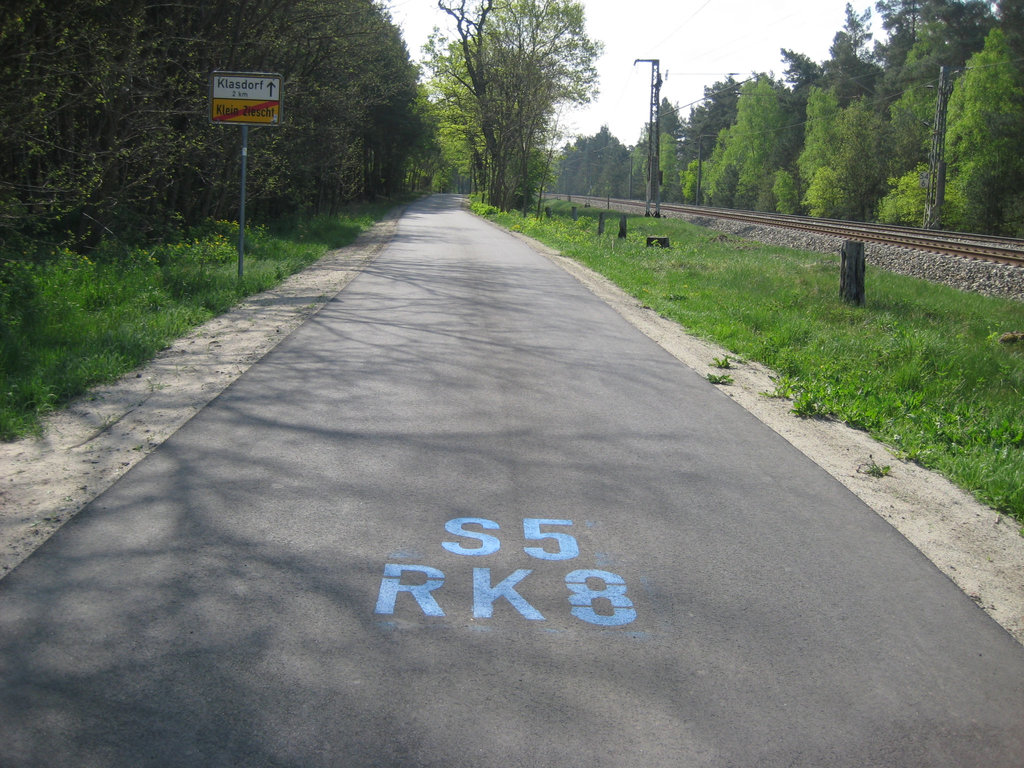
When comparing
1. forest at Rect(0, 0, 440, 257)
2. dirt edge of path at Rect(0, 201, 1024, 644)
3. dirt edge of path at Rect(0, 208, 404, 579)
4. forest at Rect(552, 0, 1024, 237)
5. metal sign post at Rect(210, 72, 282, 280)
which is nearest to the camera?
dirt edge of path at Rect(0, 201, 1024, 644)

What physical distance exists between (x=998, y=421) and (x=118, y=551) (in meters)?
7.16

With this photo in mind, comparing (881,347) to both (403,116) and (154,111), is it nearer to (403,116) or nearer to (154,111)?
(154,111)

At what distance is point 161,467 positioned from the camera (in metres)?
5.59

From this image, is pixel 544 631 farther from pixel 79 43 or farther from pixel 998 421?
pixel 79 43

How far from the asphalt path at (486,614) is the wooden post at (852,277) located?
31.5 feet

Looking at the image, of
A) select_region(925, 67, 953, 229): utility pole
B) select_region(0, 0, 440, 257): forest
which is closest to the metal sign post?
select_region(0, 0, 440, 257): forest

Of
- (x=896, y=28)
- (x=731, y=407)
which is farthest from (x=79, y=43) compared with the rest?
(x=896, y=28)

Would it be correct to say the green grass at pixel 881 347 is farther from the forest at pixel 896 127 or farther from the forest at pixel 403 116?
the forest at pixel 896 127

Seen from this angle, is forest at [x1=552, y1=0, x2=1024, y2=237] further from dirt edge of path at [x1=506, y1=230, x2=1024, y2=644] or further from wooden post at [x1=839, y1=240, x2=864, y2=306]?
dirt edge of path at [x1=506, y1=230, x2=1024, y2=644]

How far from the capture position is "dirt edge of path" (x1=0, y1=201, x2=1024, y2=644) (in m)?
4.66

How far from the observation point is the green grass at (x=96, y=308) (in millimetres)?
7383

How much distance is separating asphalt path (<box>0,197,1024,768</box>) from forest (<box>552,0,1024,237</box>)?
3901cm

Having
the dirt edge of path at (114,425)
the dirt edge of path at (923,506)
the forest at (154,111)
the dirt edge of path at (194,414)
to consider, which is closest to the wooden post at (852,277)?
the dirt edge of path at (194,414)

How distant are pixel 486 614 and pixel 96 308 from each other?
8.54 m
